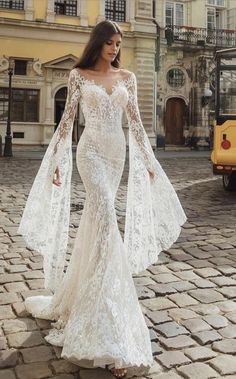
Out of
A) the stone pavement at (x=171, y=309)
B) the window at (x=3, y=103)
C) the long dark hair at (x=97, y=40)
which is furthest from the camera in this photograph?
the window at (x=3, y=103)

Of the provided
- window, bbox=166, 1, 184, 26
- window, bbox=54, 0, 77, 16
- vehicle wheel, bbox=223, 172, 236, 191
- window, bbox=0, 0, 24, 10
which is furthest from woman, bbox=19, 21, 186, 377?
window, bbox=166, 1, 184, 26

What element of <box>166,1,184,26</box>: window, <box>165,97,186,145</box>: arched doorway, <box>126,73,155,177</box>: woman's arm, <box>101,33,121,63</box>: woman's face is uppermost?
<box>166,1,184,26</box>: window

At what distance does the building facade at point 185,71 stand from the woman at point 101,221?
28.0 m

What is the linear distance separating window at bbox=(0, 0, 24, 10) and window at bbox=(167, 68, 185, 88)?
10655mm

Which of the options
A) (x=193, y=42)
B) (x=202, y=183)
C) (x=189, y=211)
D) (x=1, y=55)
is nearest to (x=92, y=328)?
(x=189, y=211)

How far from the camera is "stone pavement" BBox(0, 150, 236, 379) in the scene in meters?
3.28

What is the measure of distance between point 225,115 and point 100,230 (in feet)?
27.9

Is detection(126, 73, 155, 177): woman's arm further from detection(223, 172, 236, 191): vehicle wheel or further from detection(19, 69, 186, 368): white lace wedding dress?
detection(223, 172, 236, 191): vehicle wheel

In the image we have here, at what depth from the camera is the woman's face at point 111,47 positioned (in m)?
3.47

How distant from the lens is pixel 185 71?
32969 mm

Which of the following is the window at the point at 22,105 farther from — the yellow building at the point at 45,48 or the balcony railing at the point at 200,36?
the balcony railing at the point at 200,36

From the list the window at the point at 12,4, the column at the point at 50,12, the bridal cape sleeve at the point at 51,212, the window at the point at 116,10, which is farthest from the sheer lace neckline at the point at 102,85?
the window at the point at 116,10

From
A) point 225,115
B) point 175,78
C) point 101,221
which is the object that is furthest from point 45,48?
point 101,221

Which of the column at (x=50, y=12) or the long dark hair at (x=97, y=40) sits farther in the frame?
the column at (x=50, y=12)
